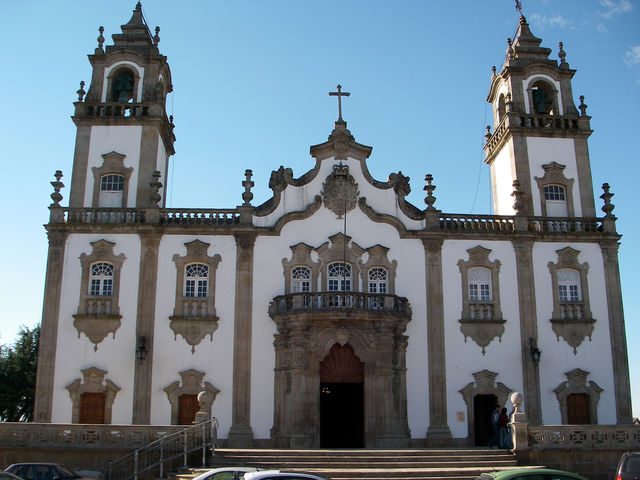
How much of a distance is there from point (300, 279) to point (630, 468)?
14057 mm

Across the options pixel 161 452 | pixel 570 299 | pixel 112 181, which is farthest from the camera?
pixel 112 181

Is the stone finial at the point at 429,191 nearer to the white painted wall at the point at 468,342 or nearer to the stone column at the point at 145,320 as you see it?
the white painted wall at the point at 468,342

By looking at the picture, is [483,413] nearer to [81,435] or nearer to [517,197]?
[517,197]

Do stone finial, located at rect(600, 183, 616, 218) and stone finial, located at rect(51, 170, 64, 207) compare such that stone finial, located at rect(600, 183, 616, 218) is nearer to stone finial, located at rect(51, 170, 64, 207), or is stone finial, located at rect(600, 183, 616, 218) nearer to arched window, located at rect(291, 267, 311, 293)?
arched window, located at rect(291, 267, 311, 293)

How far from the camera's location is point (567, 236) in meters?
27.2

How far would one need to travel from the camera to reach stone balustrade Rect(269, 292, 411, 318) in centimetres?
2408

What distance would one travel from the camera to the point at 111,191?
27562mm

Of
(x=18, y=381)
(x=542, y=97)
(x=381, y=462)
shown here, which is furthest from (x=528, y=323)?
(x=18, y=381)

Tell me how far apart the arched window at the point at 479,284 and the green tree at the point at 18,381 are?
22.6m

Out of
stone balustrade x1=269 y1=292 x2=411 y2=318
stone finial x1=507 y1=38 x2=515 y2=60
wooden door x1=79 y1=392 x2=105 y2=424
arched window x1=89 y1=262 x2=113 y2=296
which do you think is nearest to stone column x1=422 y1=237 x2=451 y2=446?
stone balustrade x1=269 y1=292 x2=411 y2=318

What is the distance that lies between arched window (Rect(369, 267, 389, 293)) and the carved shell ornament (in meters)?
2.62

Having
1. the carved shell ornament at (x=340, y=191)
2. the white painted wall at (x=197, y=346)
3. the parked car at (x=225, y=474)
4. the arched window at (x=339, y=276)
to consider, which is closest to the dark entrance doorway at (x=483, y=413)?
the arched window at (x=339, y=276)

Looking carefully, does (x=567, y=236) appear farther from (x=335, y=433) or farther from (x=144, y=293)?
(x=144, y=293)

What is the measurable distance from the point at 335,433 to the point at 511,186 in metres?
13.0
